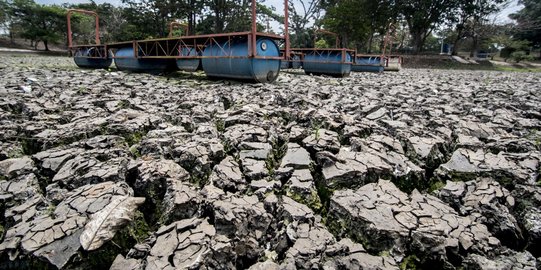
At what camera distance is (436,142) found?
3.05 meters

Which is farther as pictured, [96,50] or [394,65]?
[394,65]

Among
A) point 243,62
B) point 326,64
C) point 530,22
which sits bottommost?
point 243,62

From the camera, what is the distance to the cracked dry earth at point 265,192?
160cm

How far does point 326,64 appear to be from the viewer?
11867 millimetres

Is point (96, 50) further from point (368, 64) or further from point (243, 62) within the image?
point (368, 64)

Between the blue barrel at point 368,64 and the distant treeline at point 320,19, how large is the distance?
42.9 feet

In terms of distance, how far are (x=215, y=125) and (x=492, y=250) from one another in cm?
307

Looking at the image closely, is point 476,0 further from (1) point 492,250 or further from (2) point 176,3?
(1) point 492,250

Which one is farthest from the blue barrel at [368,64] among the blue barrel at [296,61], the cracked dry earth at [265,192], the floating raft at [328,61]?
the cracked dry earth at [265,192]

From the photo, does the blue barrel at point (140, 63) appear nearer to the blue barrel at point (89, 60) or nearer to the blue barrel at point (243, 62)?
the blue barrel at point (89, 60)

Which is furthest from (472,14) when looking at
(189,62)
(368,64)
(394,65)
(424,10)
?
(189,62)

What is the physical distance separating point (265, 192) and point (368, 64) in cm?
1549

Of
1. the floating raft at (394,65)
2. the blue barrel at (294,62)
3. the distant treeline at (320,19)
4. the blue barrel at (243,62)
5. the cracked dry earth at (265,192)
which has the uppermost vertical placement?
the distant treeline at (320,19)

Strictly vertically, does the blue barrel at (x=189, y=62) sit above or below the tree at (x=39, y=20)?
below
